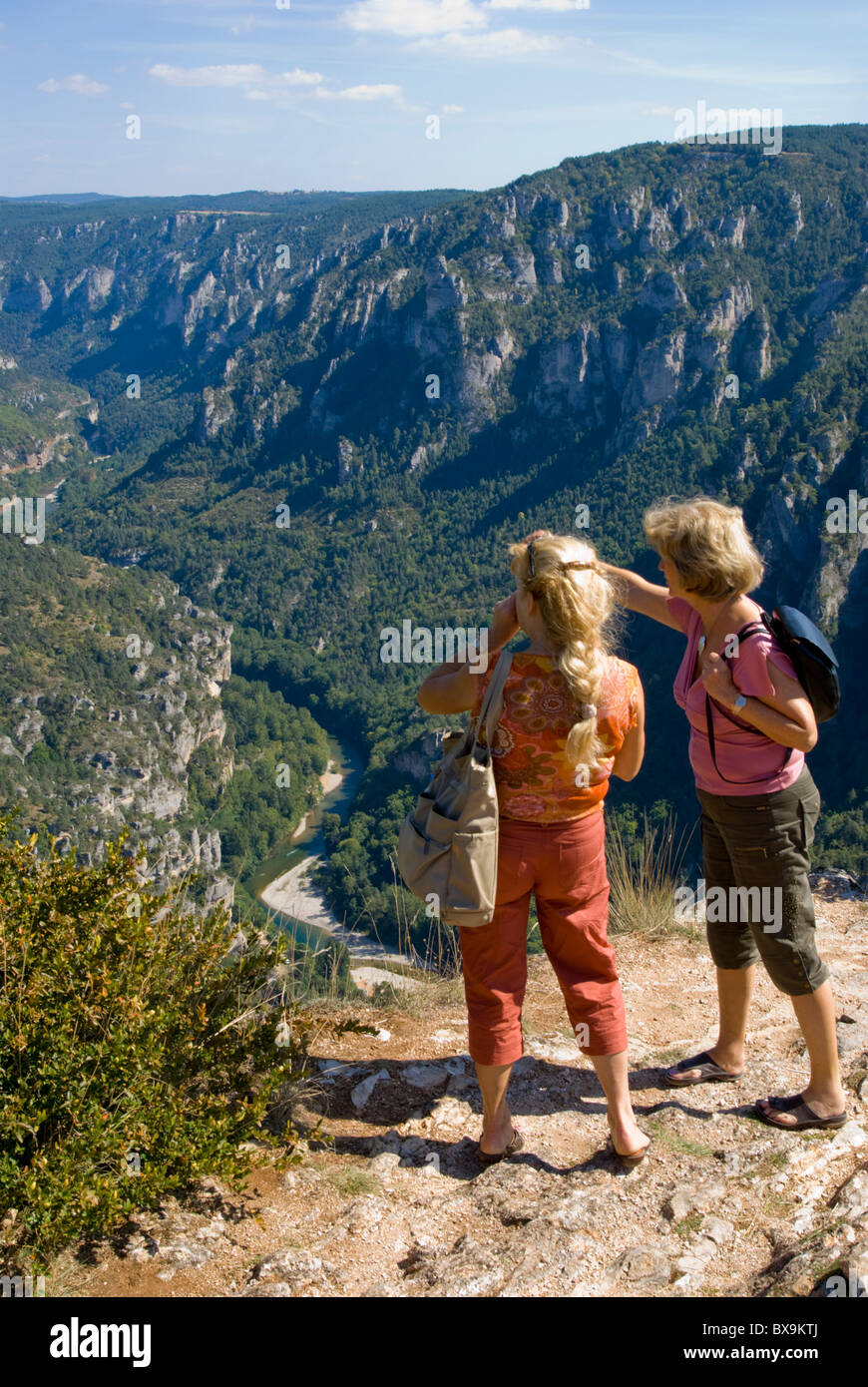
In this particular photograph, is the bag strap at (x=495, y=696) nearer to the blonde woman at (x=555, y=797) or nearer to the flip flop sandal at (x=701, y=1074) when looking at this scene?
the blonde woman at (x=555, y=797)

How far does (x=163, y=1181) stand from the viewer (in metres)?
2.47

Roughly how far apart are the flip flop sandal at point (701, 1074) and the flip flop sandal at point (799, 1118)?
27cm

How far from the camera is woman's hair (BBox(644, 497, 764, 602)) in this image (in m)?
2.99

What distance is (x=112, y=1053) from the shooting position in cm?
261

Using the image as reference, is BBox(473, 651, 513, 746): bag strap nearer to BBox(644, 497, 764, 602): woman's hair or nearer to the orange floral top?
the orange floral top

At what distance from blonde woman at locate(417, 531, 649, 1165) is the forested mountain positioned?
53237 mm

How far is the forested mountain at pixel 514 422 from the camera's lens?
228ft

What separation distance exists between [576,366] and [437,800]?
114m

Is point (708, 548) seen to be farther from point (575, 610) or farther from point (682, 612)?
point (575, 610)

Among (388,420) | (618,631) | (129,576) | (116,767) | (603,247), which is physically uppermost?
(603,247)

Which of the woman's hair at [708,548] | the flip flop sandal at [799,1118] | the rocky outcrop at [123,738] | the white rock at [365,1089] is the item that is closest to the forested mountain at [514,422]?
the rocky outcrop at [123,738]

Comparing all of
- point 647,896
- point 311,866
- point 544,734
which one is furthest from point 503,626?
point 311,866
